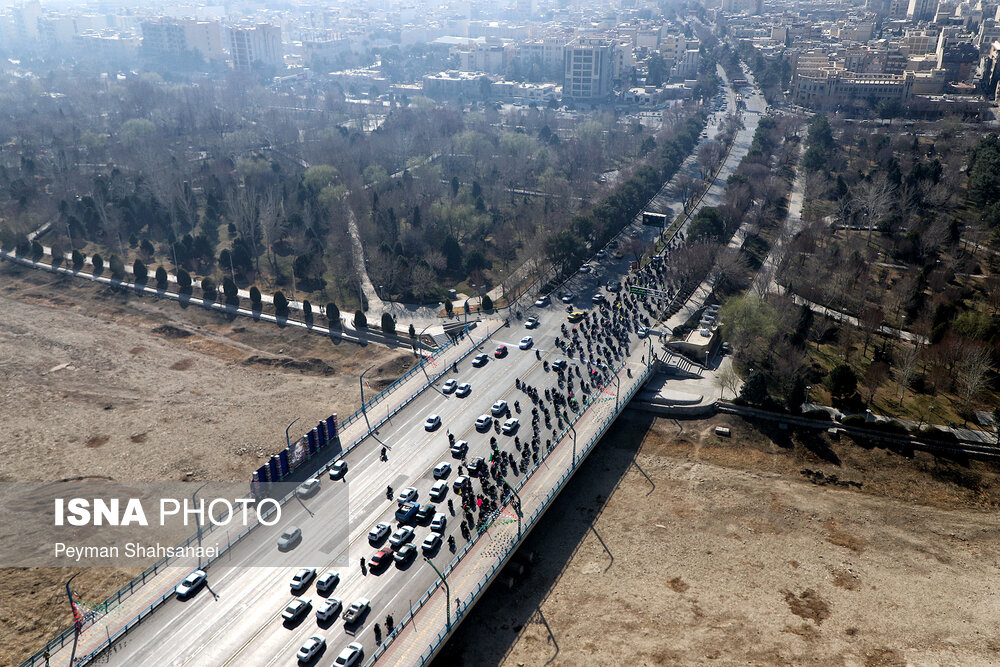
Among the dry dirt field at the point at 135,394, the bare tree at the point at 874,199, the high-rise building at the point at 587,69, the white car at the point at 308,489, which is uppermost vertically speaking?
the high-rise building at the point at 587,69

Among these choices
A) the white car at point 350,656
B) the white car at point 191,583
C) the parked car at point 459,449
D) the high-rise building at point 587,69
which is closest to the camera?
the white car at point 350,656

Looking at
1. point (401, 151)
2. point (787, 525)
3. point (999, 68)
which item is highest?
point (999, 68)

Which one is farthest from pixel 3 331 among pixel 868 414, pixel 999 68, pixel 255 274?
pixel 999 68

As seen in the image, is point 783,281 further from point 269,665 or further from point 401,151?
point 401,151

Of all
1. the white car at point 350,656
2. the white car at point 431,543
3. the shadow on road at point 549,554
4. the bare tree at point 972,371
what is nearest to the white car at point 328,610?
the white car at point 350,656

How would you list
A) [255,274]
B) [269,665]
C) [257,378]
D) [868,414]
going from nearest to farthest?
[269,665]
[868,414]
[257,378]
[255,274]

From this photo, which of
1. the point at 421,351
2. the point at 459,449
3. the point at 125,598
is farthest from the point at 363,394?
the point at 125,598

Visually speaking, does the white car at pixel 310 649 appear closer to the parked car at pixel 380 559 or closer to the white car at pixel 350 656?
the white car at pixel 350 656
